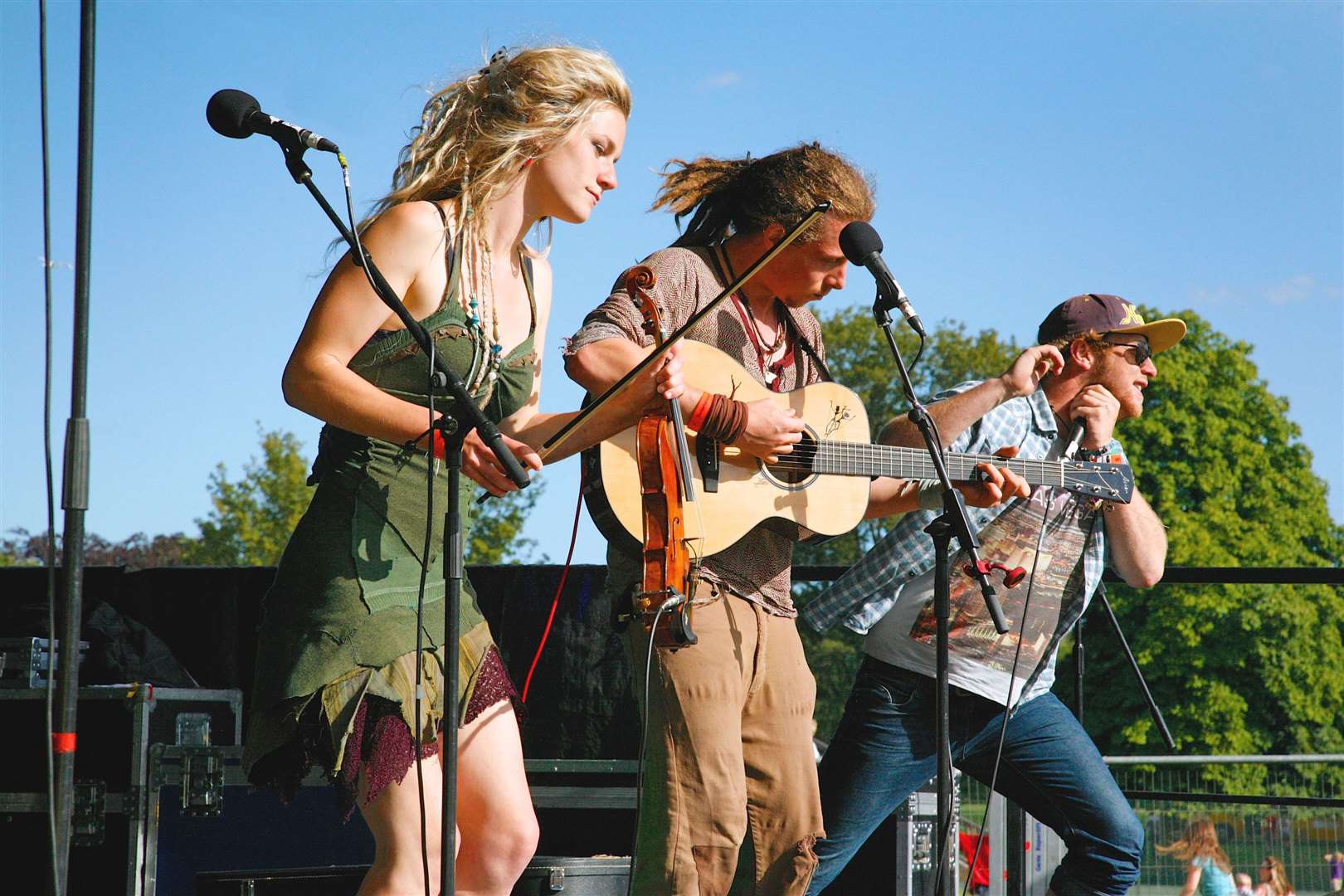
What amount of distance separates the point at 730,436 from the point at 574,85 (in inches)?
35.6

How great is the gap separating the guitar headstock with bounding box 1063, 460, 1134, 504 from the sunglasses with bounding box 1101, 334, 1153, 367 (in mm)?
327

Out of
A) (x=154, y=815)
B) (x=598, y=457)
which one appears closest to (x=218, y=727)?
(x=154, y=815)

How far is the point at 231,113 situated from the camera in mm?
2328

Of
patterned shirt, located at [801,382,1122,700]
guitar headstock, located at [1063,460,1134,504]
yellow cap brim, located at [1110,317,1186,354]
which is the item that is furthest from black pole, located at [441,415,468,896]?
yellow cap brim, located at [1110,317,1186,354]

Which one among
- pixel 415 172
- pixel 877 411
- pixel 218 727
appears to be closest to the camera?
pixel 415 172

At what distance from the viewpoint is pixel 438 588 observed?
2.55 m

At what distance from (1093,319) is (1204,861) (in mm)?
5576

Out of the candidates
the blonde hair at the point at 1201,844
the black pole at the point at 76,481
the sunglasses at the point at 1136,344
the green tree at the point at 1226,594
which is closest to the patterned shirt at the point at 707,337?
the sunglasses at the point at 1136,344

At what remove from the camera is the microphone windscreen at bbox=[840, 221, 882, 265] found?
2.99 m

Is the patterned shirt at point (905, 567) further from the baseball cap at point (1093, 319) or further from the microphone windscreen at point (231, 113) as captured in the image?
the microphone windscreen at point (231, 113)

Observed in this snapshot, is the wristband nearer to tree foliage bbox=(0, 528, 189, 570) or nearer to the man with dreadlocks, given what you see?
the man with dreadlocks

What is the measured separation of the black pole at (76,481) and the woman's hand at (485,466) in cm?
61

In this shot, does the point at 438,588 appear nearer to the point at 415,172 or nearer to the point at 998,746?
the point at 415,172

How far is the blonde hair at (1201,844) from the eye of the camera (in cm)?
794
